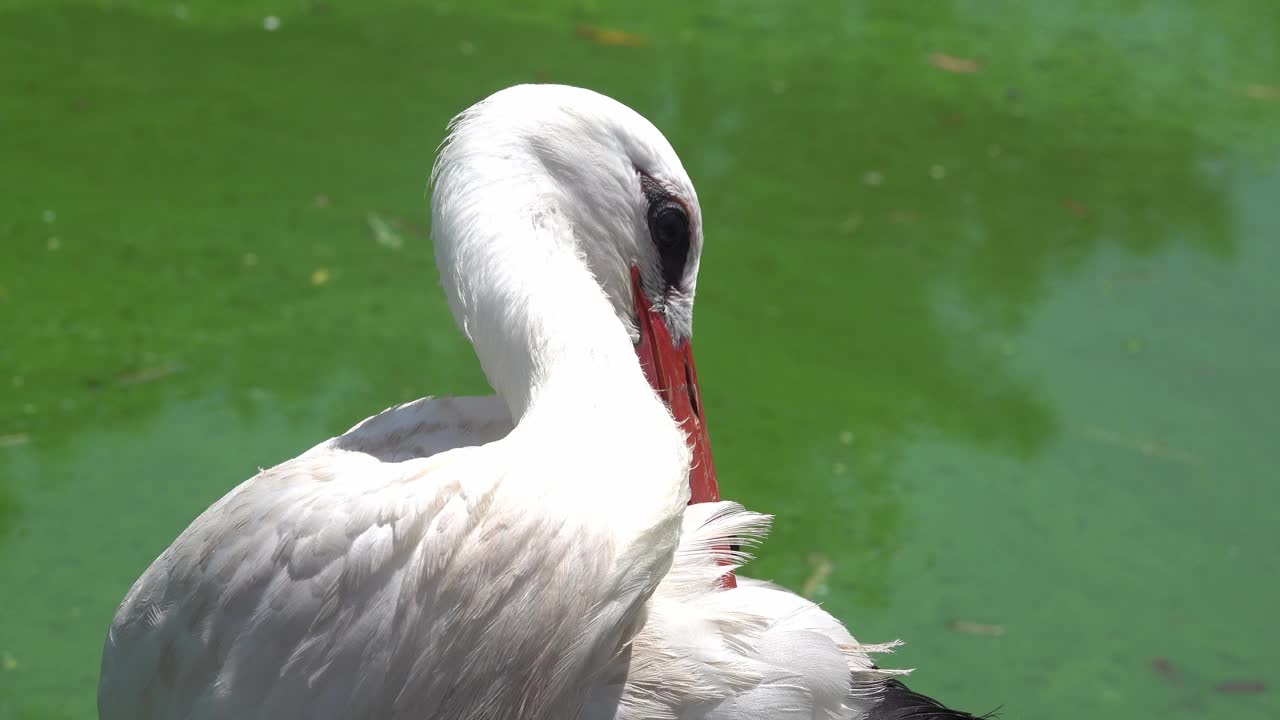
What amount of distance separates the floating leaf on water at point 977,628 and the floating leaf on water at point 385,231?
2138 mm

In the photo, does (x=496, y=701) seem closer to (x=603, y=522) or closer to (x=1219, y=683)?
(x=603, y=522)

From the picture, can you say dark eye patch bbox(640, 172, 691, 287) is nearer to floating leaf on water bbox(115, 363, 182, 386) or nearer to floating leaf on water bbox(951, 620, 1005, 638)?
floating leaf on water bbox(951, 620, 1005, 638)

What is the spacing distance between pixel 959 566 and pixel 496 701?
1.89m

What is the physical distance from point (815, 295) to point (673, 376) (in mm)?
2210

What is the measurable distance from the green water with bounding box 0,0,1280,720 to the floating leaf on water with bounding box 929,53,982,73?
3 cm

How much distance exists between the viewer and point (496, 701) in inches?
66.6

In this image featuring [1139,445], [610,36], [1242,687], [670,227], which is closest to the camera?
[670,227]

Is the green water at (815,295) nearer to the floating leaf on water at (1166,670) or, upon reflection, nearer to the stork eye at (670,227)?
the floating leaf on water at (1166,670)

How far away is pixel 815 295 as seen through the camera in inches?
170

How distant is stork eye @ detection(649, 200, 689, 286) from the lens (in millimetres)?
2115

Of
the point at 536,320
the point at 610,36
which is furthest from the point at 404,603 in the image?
the point at 610,36

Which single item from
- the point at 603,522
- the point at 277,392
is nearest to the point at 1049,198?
the point at 277,392

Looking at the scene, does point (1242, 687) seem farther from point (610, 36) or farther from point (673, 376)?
point (610, 36)

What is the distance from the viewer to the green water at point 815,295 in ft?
10.4
